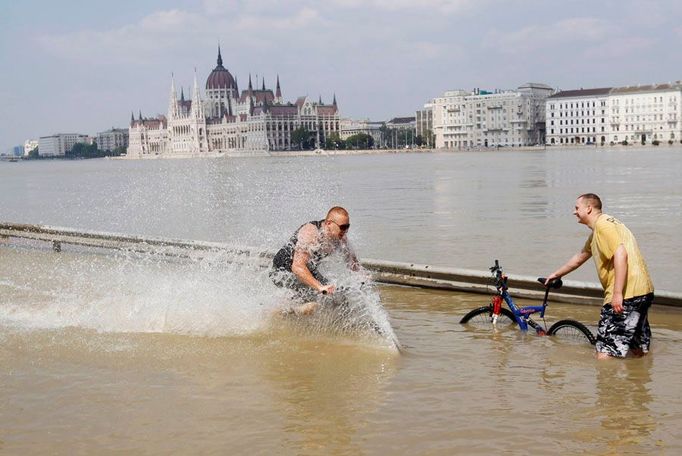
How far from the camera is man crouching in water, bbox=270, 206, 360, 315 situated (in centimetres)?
770

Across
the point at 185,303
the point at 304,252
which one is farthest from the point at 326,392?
the point at 185,303

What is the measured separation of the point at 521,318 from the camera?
8688 mm

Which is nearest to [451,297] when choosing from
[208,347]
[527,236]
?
[208,347]

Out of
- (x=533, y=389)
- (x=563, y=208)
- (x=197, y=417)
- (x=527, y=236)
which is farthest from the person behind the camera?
(x=563, y=208)

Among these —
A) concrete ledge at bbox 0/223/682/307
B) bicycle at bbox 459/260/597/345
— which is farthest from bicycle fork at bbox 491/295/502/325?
concrete ledge at bbox 0/223/682/307

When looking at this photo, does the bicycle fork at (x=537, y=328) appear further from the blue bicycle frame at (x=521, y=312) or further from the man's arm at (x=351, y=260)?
the man's arm at (x=351, y=260)

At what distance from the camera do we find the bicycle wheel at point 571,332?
26.7 feet

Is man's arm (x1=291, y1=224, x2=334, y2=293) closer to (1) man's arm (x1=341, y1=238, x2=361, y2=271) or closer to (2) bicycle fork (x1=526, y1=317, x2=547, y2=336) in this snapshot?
(1) man's arm (x1=341, y1=238, x2=361, y2=271)

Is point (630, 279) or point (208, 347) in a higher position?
point (630, 279)

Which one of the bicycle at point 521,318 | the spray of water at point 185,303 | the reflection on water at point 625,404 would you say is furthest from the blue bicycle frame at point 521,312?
the spray of water at point 185,303

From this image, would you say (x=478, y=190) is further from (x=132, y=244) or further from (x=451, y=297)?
(x=451, y=297)

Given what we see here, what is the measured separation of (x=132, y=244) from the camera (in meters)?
16.2

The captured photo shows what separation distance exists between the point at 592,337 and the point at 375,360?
2.27 meters

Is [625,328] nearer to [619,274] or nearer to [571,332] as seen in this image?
[619,274]
